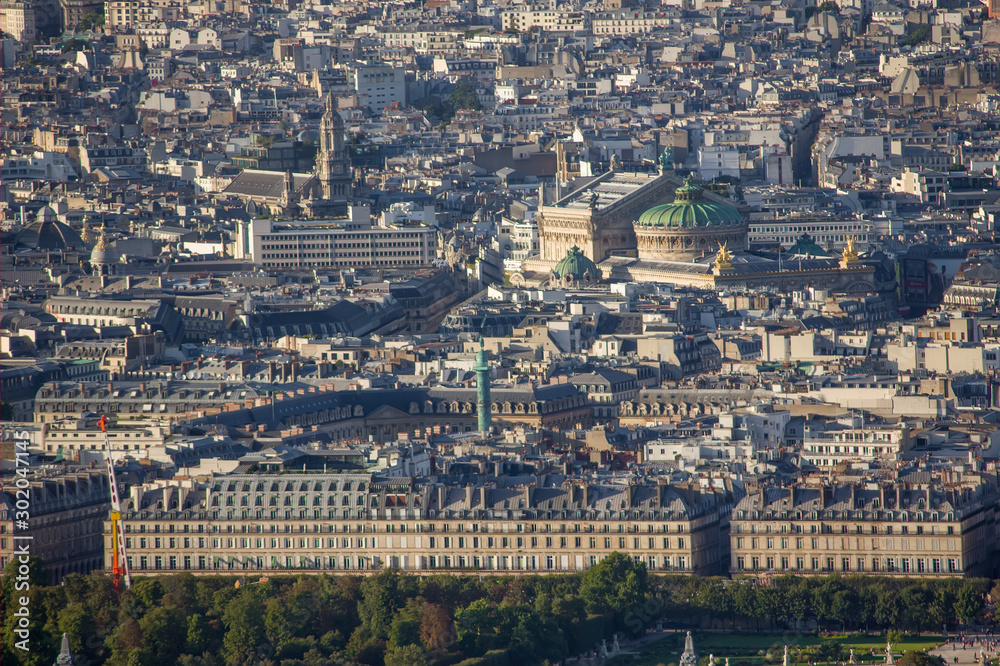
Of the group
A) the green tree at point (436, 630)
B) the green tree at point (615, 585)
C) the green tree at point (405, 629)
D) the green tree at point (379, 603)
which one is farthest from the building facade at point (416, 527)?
the green tree at point (405, 629)

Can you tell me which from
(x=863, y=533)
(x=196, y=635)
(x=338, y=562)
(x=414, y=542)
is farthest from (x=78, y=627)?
(x=863, y=533)

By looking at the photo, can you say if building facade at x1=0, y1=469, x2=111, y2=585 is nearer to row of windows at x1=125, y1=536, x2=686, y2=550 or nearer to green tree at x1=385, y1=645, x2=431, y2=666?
row of windows at x1=125, y1=536, x2=686, y2=550

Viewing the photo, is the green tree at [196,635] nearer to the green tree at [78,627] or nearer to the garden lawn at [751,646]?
the green tree at [78,627]

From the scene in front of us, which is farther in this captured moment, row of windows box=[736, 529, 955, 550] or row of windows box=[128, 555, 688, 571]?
row of windows box=[128, 555, 688, 571]

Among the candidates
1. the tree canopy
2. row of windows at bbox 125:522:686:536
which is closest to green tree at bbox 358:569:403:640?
the tree canopy

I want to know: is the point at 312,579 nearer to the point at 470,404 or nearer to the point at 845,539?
the point at 845,539

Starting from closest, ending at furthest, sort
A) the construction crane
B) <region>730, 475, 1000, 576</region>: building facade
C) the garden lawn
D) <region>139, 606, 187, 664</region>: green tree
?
<region>139, 606, 187, 664</region>: green tree
the garden lawn
<region>730, 475, 1000, 576</region>: building facade
the construction crane
